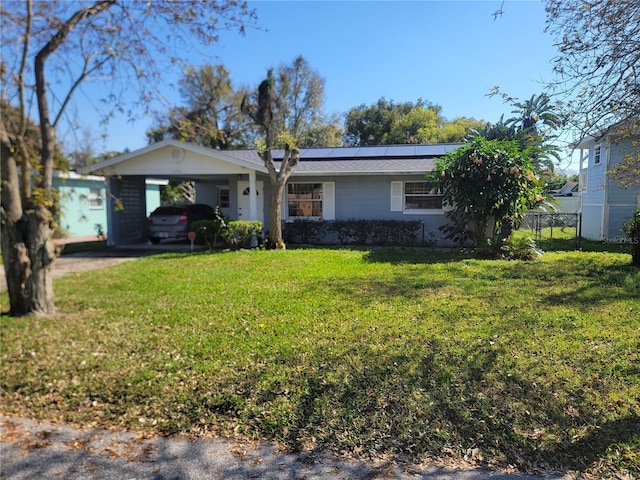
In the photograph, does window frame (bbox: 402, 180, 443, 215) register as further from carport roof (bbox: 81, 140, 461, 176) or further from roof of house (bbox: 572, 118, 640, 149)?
roof of house (bbox: 572, 118, 640, 149)

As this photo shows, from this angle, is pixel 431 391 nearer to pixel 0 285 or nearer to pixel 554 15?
pixel 554 15

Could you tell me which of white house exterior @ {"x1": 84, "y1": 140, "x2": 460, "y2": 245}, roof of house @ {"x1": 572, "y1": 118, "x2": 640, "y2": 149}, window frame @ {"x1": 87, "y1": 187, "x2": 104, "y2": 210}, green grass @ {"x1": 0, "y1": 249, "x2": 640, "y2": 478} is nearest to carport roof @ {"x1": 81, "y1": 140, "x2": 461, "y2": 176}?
white house exterior @ {"x1": 84, "y1": 140, "x2": 460, "y2": 245}

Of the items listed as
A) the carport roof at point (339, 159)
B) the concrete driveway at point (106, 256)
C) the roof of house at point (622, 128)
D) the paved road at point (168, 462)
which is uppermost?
the carport roof at point (339, 159)

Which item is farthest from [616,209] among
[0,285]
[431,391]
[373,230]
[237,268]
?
[0,285]

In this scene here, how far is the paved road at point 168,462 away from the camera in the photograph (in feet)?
9.40

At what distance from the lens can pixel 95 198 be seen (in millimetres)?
21125

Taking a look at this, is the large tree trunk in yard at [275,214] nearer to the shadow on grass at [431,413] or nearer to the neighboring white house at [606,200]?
the shadow on grass at [431,413]

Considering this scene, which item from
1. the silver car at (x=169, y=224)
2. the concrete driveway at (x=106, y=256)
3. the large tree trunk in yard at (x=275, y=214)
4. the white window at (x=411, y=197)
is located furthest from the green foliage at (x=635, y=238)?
the silver car at (x=169, y=224)

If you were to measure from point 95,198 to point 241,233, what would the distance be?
1220 centimetres

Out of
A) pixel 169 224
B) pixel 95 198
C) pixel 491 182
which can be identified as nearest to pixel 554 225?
pixel 491 182

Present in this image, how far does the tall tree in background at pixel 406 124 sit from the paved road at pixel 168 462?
1034 centimetres

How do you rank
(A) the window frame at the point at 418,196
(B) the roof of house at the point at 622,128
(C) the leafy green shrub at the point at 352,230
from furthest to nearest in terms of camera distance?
(A) the window frame at the point at 418,196 → (C) the leafy green shrub at the point at 352,230 → (B) the roof of house at the point at 622,128

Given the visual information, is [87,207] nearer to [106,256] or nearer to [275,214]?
[106,256]

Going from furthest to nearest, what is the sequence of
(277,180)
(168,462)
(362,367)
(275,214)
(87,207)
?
1. (87,207)
2. (275,214)
3. (277,180)
4. (362,367)
5. (168,462)
